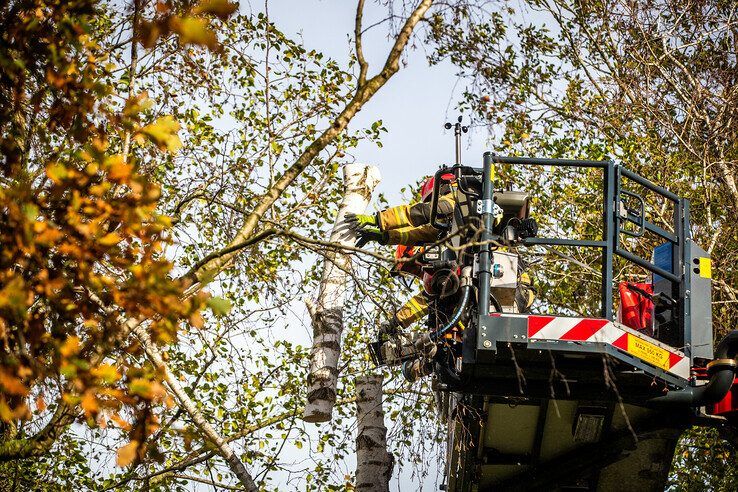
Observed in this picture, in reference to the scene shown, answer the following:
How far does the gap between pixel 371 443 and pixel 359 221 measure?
168 cm

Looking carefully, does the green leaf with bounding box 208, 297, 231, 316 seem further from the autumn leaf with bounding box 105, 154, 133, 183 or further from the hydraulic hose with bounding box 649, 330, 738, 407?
the hydraulic hose with bounding box 649, 330, 738, 407

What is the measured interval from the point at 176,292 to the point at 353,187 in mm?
4471

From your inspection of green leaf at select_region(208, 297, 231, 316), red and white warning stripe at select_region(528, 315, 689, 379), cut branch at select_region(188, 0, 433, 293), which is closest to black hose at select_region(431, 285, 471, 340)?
red and white warning stripe at select_region(528, 315, 689, 379)

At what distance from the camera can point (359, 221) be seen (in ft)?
26.6

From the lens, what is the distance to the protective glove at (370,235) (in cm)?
820

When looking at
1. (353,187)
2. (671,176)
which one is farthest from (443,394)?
(671,176)

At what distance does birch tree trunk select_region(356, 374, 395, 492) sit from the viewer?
7848mm

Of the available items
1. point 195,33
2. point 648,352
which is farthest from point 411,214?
point 195,33

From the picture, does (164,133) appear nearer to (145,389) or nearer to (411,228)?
(145,389)

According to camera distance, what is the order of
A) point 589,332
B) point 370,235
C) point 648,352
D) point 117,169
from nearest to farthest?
1. point 117,169
2. point 589,332
3. point 648,352
4. point 370,235

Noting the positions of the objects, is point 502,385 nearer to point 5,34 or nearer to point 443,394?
point 443,394

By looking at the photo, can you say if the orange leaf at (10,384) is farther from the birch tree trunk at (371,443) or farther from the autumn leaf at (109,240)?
the birch tree trunk at (371,443)

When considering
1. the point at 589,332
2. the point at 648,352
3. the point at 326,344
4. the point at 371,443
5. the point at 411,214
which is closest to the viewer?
the point at 589,332

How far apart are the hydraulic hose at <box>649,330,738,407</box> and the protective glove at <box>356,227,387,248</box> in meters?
2.37
